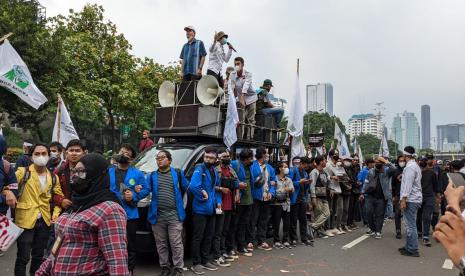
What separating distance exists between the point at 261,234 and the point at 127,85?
14.5 m

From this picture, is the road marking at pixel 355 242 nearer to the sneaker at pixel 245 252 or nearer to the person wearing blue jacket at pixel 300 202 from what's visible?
the person wearing blue jacket at pixel 300 202

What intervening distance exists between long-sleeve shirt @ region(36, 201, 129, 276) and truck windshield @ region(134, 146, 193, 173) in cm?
456

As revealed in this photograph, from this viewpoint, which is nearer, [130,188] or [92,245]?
[92,245]

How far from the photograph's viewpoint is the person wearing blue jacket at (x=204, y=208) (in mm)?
6555

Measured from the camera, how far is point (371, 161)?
1172cm

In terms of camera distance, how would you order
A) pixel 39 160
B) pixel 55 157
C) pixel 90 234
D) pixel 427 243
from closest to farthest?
pixel 90 234 → pixel 39 160 → pixel 55 157 → pixel 427 243

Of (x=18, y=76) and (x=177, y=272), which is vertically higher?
(x=18, y=76)

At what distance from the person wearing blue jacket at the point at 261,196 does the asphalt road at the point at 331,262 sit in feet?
1.24

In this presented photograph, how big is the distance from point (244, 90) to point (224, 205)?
346cm

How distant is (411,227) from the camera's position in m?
8.36

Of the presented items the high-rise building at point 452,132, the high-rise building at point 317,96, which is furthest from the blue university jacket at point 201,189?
the high-rise building at point 452,132

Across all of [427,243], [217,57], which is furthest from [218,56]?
[427,243]

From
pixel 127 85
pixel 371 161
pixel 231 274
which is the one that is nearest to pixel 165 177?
pixel 231 274

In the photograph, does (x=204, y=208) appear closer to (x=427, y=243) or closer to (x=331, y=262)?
(x=331, y=262)
